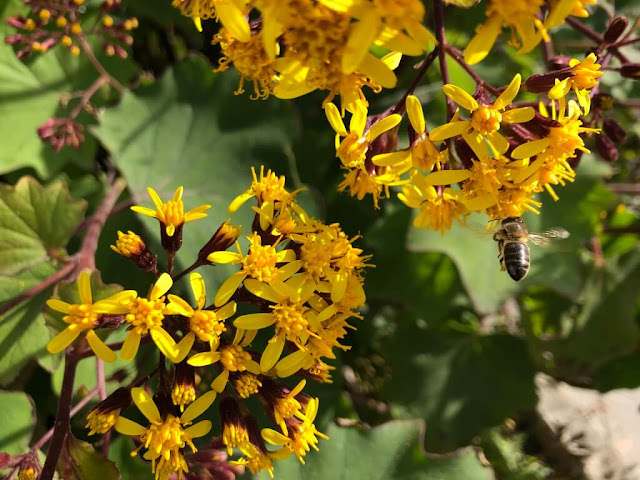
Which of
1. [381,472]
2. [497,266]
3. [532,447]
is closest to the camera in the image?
[381,472]

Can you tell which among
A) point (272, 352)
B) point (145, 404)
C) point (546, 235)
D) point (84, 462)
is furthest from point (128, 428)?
point (546, 235)

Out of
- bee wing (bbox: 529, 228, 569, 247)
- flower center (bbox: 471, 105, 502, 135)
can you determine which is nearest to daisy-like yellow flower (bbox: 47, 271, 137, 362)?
flower center (bbox: 471, 105, 502, 135)

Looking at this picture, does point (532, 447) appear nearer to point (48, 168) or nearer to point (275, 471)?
point (275, 471)

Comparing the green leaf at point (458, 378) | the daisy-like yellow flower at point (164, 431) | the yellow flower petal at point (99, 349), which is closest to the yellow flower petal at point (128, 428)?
the daisy-like yellow flower at point (164, 431)

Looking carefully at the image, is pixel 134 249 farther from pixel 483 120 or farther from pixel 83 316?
pixel 483 120

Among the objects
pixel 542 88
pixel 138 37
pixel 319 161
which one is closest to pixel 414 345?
pixel 319 161

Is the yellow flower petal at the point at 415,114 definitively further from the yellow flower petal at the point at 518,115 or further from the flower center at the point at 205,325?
the flower center at the point at 205,325

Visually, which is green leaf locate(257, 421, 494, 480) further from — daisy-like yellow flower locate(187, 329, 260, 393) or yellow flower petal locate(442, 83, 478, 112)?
yellow flower petal locate(442, 83, 478, 112)
